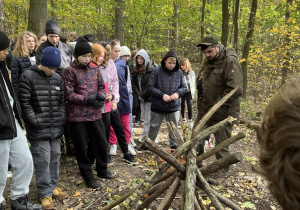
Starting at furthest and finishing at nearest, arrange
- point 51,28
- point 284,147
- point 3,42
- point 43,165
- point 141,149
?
point 141,149 → point 51,28 → point 43,165 → point 3,42 → point 284,147

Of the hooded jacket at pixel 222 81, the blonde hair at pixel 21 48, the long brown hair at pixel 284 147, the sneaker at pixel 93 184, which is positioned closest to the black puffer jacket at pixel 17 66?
the blonde hair at pixel 21 48

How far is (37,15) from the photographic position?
6488 millimetres

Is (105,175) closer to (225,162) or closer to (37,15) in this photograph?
(225,162)

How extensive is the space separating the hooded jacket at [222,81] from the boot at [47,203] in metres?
2.97

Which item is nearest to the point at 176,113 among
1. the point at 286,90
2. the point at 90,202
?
the point at 90,202

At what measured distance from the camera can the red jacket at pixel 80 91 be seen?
3754mm

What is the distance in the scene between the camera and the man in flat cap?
4184mm

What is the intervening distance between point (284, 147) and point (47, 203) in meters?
3.36

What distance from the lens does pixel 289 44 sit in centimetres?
1237

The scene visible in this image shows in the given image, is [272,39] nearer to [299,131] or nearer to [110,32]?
[110,32]

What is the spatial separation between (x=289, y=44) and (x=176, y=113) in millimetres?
10091

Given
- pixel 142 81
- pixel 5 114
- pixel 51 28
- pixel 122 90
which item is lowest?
pixel 5 114

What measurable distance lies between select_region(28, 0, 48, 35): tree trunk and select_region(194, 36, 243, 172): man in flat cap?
4.54 metres

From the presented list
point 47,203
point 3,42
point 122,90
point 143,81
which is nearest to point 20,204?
point 47,203
